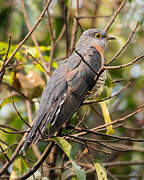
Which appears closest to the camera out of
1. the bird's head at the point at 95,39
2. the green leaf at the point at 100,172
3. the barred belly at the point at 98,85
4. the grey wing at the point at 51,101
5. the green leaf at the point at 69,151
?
the green leaf at the point at 69,151

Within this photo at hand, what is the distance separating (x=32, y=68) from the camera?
13.2ft

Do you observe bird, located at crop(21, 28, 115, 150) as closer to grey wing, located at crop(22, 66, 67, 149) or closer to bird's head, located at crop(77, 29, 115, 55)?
grey wing, located at crop(22, 66, 67, 149)

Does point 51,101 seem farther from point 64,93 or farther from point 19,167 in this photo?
point 19,167

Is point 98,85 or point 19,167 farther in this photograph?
point 98,85

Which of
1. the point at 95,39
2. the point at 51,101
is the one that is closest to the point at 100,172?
the point at 51,101

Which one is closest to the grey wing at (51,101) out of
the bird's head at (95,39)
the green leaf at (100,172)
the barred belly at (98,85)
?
the barred belly at (98,85)

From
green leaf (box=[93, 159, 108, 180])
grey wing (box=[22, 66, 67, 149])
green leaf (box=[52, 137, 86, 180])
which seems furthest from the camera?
grey wing (box=[22, 66, 67, 149])

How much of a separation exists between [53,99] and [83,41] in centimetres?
126

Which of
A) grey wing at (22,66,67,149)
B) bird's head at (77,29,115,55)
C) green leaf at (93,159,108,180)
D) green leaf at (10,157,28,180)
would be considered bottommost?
green leaf at (93,159,108,180)

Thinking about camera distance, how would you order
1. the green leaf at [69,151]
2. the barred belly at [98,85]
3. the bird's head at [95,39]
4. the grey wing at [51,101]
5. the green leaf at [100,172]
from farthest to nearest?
the bird's head at [95,39] < the barred belly at [98,85] < the grey wing at [51,101] < the green leaf at [100,172] < the green leaf at [69,151]

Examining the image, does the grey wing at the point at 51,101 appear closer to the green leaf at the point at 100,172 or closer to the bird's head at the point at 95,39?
the green leaf at the point at 100,172

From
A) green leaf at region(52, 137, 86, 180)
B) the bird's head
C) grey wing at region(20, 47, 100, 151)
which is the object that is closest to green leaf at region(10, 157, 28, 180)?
grey wing at region(20, 47, 100, 151)

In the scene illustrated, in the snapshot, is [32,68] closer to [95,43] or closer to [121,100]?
[95,43]

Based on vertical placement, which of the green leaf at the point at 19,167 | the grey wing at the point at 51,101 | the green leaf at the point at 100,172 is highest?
the grey wing at the point at 51,101
